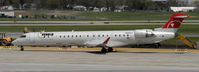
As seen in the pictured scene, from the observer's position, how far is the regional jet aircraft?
36219mm

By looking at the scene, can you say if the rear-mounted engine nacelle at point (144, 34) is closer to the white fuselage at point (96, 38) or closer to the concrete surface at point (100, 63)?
the white fuselage at point (96, 38)

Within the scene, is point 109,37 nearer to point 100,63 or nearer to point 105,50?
point 105,50

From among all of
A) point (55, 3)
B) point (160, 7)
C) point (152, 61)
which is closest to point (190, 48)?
point (152, 61)

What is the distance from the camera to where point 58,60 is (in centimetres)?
3125

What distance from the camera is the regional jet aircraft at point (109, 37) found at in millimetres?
36219

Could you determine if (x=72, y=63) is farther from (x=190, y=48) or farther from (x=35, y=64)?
(x=190, y=48)

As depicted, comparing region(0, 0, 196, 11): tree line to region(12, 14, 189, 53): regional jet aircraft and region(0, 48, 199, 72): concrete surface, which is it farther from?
region(0, 48, 199, 72): concrete surface

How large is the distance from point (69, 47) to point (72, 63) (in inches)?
534

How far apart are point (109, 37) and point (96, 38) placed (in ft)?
4.57

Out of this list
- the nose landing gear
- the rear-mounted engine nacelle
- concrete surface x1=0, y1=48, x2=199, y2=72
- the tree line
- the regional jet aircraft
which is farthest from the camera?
the tree line

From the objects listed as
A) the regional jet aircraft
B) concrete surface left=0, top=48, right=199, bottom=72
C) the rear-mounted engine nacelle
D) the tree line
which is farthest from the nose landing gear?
the tree line

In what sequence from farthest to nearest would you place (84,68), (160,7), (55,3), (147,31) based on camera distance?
(160,7) < (55,3) < (147,31) < (84,68)

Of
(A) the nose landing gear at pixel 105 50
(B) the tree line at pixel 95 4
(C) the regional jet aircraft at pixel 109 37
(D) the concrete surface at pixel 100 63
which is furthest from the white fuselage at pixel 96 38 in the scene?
(B) the tree line at pixel 95 4

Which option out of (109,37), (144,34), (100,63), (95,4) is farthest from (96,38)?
(95,4)
